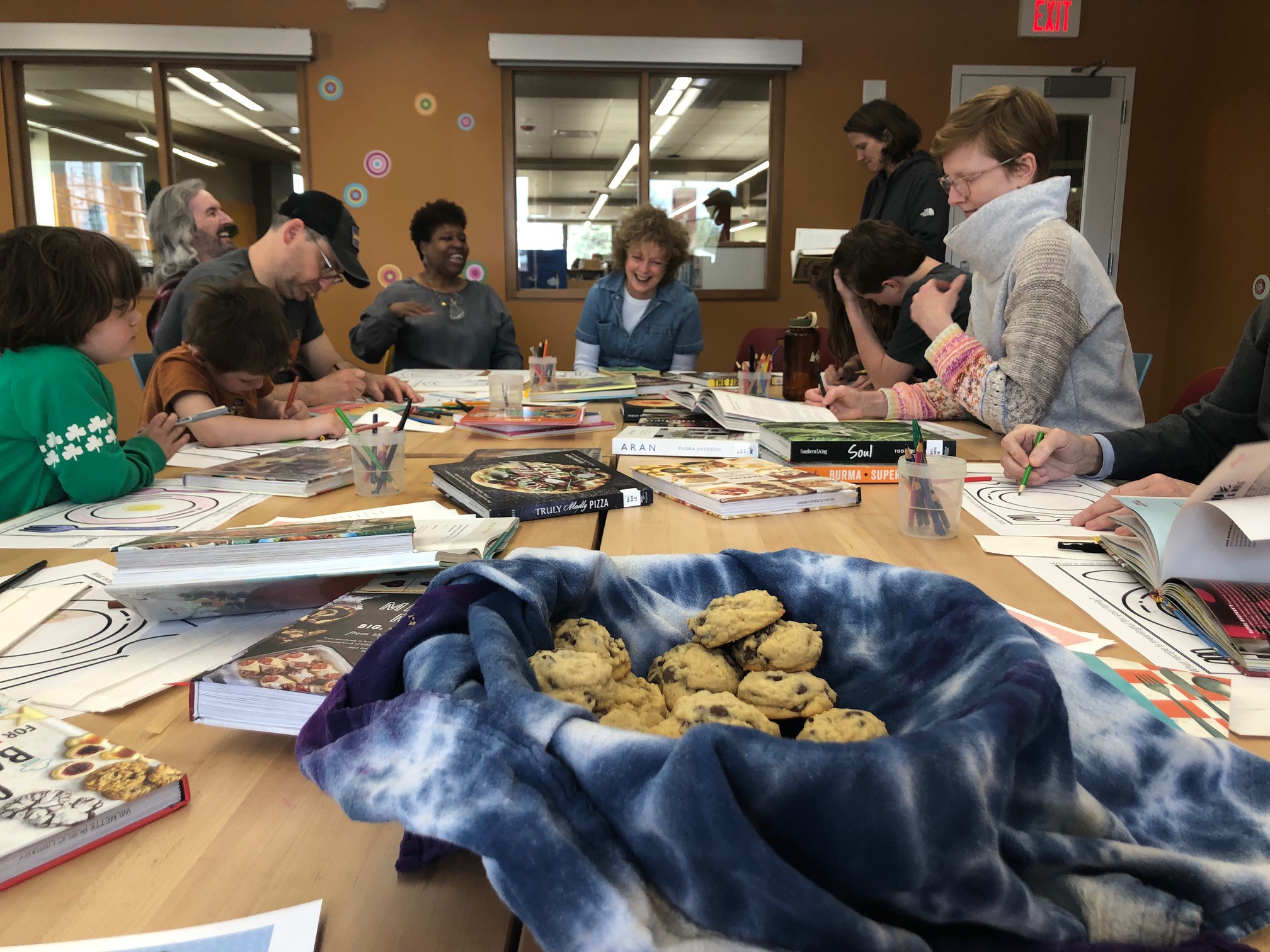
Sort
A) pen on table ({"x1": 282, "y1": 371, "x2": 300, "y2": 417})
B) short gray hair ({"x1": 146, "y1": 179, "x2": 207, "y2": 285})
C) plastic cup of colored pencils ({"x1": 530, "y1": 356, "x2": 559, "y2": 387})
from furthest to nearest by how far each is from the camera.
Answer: short gray hair ({"x1": 146, "y1": 179, "x2": 207, "y2": 285})
plastic cup of colored pencils ({"x1": 530, "y1": 356, "x2": 559, "y2": 387})
pen on table ({"x1": 282, "y1": 371, "x2": 300, "y2": 417})

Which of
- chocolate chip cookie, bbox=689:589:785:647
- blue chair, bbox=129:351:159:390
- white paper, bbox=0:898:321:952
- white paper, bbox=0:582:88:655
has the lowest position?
white paper, bbox=0:898:321:952

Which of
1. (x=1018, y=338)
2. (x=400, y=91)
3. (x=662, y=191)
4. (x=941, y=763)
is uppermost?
(x=400, y=91)

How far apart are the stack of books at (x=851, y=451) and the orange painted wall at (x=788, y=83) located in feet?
13.4

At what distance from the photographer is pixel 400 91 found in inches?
201

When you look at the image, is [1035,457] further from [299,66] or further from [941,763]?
[299,66]

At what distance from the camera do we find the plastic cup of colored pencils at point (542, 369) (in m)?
2.62

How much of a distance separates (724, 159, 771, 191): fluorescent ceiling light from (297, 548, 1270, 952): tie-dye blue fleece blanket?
5.17 meters

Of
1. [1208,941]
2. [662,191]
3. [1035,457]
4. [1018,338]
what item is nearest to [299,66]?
[662,191]

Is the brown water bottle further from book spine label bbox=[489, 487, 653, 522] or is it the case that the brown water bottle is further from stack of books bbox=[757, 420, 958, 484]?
book spine label bbox=[489, 487, 653, 522]

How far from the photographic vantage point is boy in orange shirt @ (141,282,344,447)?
183 cm

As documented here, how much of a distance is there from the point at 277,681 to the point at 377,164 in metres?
5.18

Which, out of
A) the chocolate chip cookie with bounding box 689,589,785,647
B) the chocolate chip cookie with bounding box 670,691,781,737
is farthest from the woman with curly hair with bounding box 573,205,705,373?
the chocolate chip cookie with bounding box 670,691,781,737

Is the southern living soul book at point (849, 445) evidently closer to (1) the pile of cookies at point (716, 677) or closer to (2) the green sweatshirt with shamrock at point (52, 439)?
(1) the pile of cookies at point (716, 677)

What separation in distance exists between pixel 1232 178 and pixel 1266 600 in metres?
5.28
